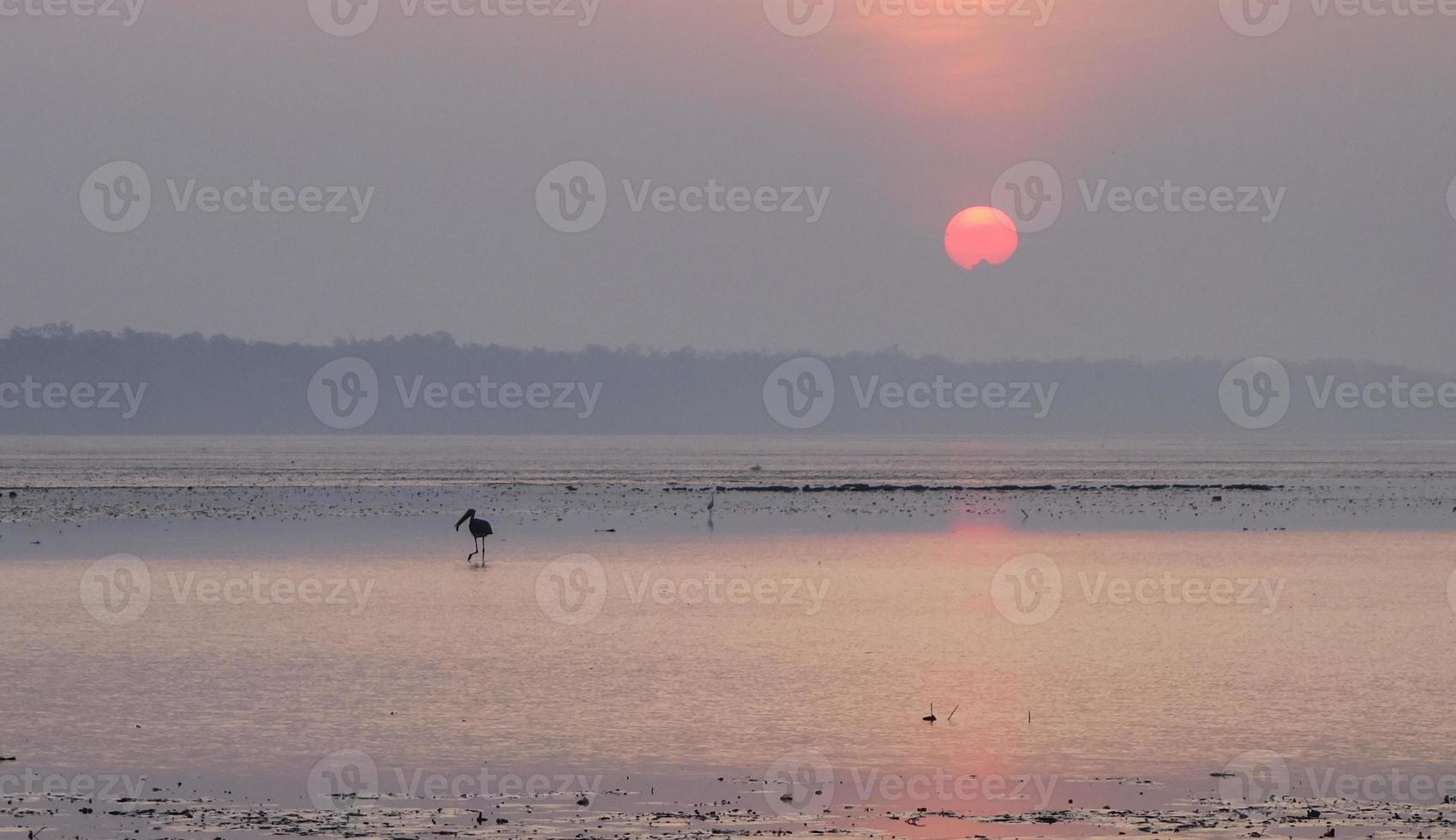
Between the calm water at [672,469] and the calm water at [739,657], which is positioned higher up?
the calm water at [672,469]

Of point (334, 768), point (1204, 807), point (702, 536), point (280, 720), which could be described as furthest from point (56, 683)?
point (702, 536)

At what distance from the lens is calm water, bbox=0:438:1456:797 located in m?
14.9

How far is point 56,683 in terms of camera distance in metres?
18.2

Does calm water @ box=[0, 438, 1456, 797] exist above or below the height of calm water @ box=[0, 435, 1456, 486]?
below

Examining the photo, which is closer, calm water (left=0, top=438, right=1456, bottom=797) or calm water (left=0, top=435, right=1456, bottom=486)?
calm water (left=0, top=438, right=1456, bottom=797)

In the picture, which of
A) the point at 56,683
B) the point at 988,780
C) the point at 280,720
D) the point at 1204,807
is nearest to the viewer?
the point at 1204,807

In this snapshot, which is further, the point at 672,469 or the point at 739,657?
the point at 672,469

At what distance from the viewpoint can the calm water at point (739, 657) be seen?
48.7 feet

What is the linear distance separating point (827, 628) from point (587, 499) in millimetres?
40842

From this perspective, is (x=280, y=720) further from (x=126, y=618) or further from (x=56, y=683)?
(x=126, y=618)

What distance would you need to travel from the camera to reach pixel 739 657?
67.2ft

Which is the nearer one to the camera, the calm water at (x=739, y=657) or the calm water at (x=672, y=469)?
the calm water at (x=739, y=657)

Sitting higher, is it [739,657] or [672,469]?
[672,469]

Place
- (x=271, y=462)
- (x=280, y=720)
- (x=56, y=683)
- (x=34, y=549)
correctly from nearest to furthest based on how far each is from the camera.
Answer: (x=280, y=720) → (x=56, y=683) → (x=34, y=549) → (x=271, y=462)
